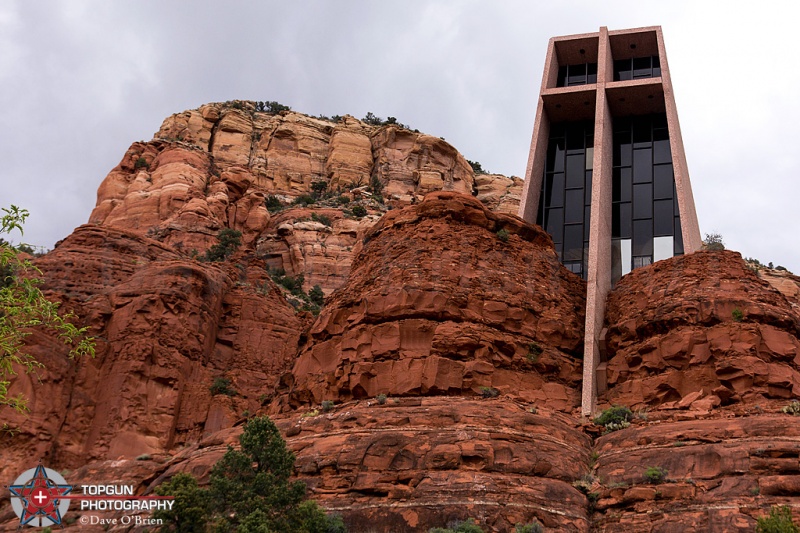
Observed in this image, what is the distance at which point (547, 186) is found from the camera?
44.8 meters

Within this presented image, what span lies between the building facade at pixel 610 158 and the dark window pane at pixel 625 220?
4 centimetres

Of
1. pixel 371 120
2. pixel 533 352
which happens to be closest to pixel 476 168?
pixel 371 120

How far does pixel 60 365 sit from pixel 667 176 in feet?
84.7

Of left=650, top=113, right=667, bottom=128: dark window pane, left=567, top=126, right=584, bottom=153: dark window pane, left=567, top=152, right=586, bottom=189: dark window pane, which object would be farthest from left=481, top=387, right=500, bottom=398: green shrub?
left=650, top=113, right=667, bottom=128: dark window pane

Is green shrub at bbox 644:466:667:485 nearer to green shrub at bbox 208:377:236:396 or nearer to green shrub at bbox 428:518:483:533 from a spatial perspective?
green shrub at bbox 428:518:483:533

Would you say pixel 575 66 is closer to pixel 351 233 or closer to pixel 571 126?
pixel 571 126

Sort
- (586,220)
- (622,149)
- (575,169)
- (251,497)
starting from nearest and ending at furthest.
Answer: (251,497) → (586,220) → (622,149) → (575,169)

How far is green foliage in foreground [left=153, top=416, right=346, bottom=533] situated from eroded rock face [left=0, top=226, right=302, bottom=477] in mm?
14332

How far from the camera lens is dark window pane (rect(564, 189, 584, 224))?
143 feet

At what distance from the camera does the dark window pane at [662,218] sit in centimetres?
4141

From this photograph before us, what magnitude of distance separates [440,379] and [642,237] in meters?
15.3

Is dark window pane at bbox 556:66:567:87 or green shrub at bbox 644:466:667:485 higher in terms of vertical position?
dark window pane at bbox 556:66:567:87

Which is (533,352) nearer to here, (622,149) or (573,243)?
(573,243)

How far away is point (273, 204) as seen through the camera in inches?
2867
